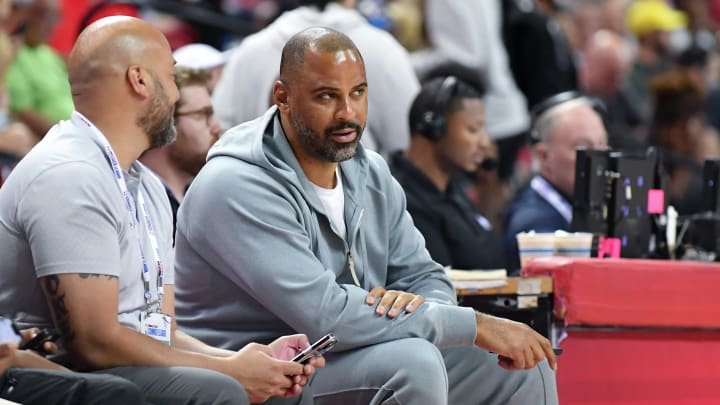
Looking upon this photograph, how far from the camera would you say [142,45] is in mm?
3846

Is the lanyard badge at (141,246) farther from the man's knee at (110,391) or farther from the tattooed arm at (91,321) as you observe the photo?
the man's knee at (110,391)

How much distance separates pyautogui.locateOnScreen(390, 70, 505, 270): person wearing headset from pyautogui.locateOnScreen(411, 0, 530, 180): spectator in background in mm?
1638

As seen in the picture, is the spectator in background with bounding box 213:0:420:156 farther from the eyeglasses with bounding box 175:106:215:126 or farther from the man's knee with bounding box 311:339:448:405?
the man's knee with bounding box 311:339:448:405

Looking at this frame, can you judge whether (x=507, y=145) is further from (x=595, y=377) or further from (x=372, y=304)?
(x=372, y=304)

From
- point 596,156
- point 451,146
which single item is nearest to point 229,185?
point 596,156

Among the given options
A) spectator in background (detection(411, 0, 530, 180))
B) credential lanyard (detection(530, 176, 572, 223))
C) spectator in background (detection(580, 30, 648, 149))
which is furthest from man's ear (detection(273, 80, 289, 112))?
spectator in background (detection(580, 30, 648, 149))

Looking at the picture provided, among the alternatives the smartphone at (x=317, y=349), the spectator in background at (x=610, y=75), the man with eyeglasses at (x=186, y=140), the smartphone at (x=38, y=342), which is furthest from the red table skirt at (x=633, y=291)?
the spectator in background at (x=610, y=75)

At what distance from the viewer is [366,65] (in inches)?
251

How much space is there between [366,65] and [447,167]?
586mm

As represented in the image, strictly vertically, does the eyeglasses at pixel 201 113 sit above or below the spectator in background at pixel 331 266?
above

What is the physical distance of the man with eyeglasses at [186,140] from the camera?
546cm

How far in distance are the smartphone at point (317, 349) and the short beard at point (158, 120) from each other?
0.71 meters

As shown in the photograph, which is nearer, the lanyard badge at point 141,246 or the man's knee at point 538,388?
the lanyard badge at point 141,246

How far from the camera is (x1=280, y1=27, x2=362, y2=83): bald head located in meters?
4.14
